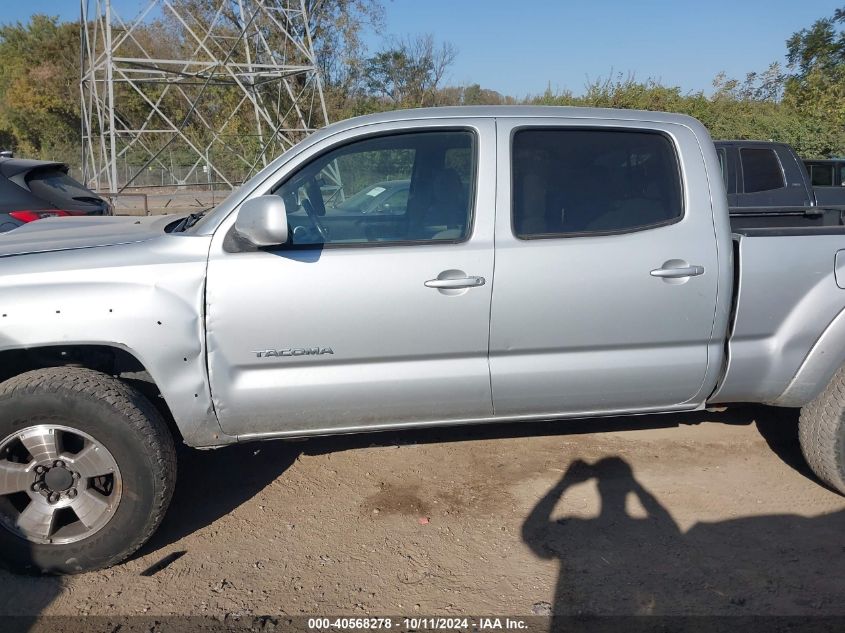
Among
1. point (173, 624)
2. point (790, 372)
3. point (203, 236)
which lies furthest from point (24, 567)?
point (790, 372)

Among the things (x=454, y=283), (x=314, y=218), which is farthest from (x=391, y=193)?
(x=454, y=283)

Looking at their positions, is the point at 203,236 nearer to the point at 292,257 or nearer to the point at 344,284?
the point at 292,257

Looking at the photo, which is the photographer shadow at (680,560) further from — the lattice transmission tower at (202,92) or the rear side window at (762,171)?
the lattice transmission tower at (202,92)

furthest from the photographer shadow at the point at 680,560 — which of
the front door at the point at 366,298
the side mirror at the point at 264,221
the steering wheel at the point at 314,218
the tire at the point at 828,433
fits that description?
the side mirror at the point at 264,221

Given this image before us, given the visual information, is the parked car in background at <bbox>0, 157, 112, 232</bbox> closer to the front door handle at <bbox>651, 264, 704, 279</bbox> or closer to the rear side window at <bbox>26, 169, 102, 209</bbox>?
the rear side window at <bbox>26, 169, 102, 209</bbox>

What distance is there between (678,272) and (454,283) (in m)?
1.04

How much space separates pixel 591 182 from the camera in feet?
11.5

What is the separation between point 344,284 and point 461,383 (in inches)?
27.8

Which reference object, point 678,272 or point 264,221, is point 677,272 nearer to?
point 678,272

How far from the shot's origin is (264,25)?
27.2 meters

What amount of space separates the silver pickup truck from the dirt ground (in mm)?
364

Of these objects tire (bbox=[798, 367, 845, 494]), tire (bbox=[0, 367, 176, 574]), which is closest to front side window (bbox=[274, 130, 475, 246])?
tire (bbox=[0, 367, 176, 574])

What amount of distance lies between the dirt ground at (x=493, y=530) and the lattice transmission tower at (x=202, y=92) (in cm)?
1372

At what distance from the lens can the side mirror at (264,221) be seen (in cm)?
296
